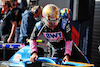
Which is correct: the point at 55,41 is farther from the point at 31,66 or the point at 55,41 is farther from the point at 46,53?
the point at 31,66

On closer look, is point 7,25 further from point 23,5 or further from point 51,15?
point 51,15

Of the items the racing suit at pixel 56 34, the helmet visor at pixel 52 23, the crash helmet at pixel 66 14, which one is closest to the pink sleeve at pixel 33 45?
the racing suit at pixel 56 34

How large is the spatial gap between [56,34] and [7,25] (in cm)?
37

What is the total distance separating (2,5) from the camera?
2.92 feet

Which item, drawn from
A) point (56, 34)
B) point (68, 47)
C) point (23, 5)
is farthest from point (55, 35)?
point (23, 5)

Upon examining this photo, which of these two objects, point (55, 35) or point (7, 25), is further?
point (7, 25)

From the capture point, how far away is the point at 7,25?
92 centimetres

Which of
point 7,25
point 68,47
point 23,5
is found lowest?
point 68,47

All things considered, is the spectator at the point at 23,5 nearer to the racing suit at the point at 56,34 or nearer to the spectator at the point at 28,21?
the spectator at the point at 28,21

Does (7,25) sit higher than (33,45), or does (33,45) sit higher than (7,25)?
(7,25)

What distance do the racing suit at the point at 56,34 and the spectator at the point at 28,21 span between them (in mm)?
42

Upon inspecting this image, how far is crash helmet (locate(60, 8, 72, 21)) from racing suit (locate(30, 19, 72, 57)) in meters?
0.07

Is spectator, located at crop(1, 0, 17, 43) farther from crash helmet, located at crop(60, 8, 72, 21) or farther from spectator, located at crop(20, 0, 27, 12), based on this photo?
crash helmet, located at crop(60, 8, 72, 21)

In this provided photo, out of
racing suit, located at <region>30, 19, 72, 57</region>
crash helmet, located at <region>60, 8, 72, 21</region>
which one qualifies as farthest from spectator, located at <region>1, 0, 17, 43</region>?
crash helmet, located at <region>60, 8, 72, 21</region>
